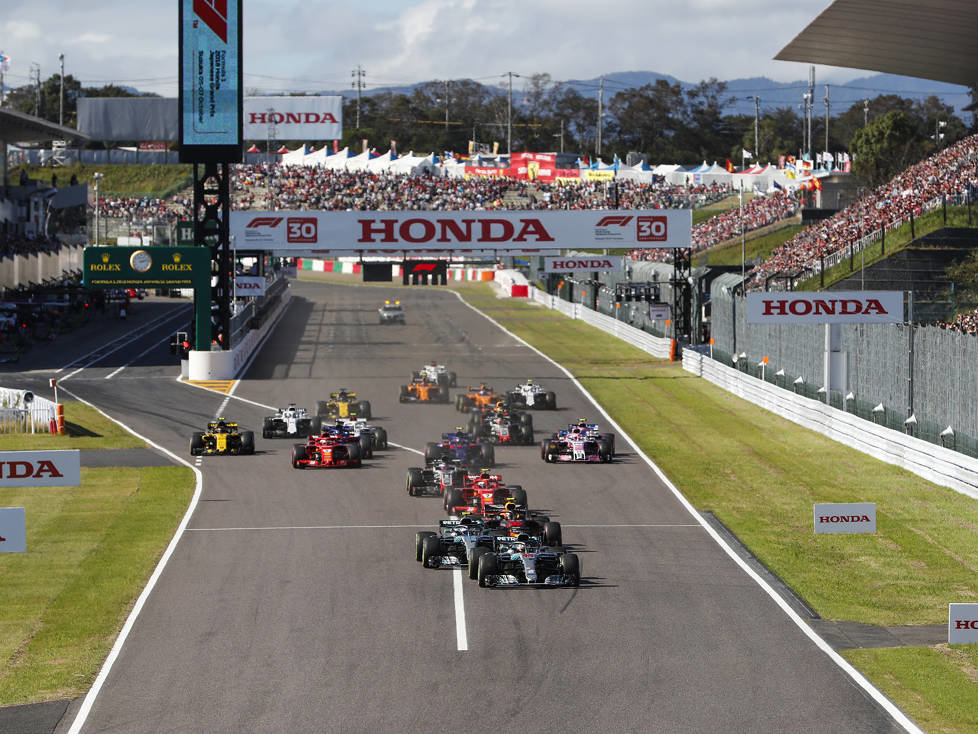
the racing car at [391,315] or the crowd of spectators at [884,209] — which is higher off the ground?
the crowd of spectators at [884,209]

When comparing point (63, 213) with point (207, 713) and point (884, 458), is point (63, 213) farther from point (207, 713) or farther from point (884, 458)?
point (207, 713)

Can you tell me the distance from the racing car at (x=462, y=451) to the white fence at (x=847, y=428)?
9.17 metres

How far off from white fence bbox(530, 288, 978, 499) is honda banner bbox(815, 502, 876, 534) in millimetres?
4900

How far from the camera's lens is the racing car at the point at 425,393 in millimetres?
43031

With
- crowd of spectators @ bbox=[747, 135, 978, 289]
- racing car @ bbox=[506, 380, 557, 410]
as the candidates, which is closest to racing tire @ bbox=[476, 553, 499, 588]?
racing car @ bbox=[506, 380, 557, 410]

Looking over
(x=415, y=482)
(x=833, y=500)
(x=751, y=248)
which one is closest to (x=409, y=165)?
(x=751, y=248)

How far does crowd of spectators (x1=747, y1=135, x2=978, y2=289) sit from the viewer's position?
6450cm

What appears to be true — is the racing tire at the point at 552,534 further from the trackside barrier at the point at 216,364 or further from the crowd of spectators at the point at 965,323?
the trackside barrier at the point at 216,364

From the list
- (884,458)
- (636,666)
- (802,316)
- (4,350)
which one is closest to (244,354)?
(4,350)

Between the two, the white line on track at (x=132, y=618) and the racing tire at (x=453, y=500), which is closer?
the white line on track at (x=132, y=618)

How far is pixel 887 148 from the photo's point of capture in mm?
A: 101500

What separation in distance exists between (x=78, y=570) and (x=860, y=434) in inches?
783

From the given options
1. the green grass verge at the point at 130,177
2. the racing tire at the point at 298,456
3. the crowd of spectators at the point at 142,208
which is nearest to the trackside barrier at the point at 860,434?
the racing tire at the point at 298,456

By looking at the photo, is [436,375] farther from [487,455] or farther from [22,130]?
[22,130]
